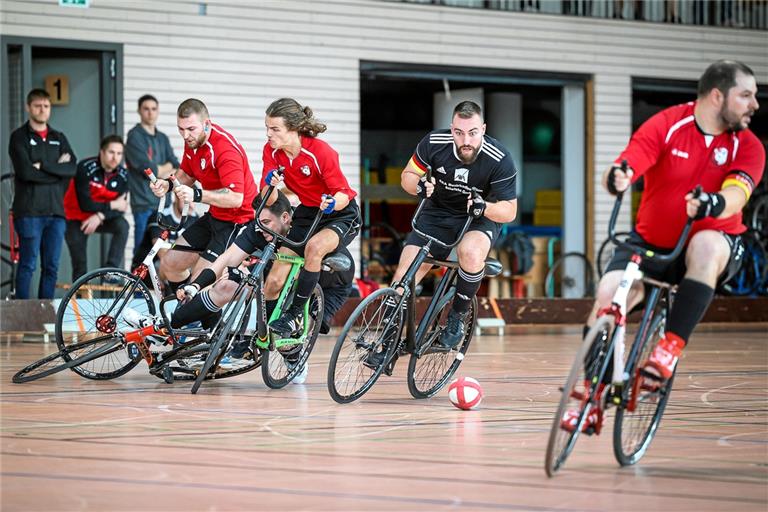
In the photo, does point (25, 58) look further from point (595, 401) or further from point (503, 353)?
point (595, 401)

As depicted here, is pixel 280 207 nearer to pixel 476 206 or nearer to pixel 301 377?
pixel 301 377

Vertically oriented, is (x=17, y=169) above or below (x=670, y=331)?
above

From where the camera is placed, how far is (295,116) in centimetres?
866

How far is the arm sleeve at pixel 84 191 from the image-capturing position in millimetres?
14078

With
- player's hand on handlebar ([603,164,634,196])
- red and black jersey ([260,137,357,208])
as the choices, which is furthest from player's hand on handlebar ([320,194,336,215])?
player's hand on handlebar ([603,164,634,196])

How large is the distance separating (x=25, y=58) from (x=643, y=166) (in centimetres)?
1153

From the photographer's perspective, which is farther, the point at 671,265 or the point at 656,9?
the point at 656,9

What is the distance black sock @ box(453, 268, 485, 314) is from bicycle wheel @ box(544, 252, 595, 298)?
10.8m

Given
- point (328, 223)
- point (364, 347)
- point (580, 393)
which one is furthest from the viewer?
point (328, 223)

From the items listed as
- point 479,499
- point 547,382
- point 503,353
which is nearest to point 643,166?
point 479,499

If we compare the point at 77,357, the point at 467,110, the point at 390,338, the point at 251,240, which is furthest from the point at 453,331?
the point at 77,357

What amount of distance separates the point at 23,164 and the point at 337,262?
6.34 m

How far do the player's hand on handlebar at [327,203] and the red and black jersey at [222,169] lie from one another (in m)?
0.80

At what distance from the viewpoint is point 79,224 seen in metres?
14.3
